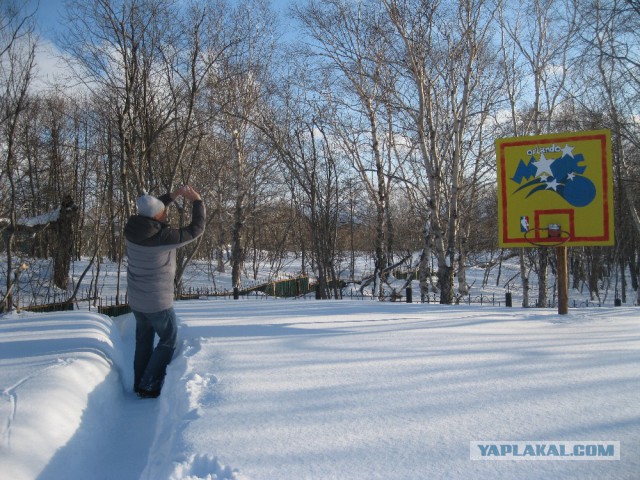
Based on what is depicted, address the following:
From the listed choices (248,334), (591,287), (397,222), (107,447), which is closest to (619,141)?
(591,287)

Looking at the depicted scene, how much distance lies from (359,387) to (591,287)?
2770cm

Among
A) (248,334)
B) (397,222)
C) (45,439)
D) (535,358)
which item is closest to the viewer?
(45,439)

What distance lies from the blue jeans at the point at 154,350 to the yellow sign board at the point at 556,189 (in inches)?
192

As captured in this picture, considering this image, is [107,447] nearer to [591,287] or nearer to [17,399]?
[17,399]

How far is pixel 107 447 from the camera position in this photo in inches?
117

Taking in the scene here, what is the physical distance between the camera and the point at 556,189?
6270 millimetres

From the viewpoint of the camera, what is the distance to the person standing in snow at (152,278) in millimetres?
3766

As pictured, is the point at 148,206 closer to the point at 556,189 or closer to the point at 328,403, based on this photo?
the point at 328,403

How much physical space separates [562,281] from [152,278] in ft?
17.7

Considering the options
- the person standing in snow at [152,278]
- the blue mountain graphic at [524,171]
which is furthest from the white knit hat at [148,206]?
the blue mountain graphic at [524,171]

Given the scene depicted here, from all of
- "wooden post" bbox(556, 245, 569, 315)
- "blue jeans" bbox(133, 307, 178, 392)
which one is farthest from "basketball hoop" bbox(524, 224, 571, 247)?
"blue jeans" bbox(133, 307, 178, 392)

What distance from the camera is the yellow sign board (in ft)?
20.1

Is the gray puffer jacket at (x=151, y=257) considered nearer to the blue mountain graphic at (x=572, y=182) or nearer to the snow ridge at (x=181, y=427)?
the snow ridge at (x=181, y=427)

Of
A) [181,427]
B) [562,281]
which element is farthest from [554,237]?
[181,427]
